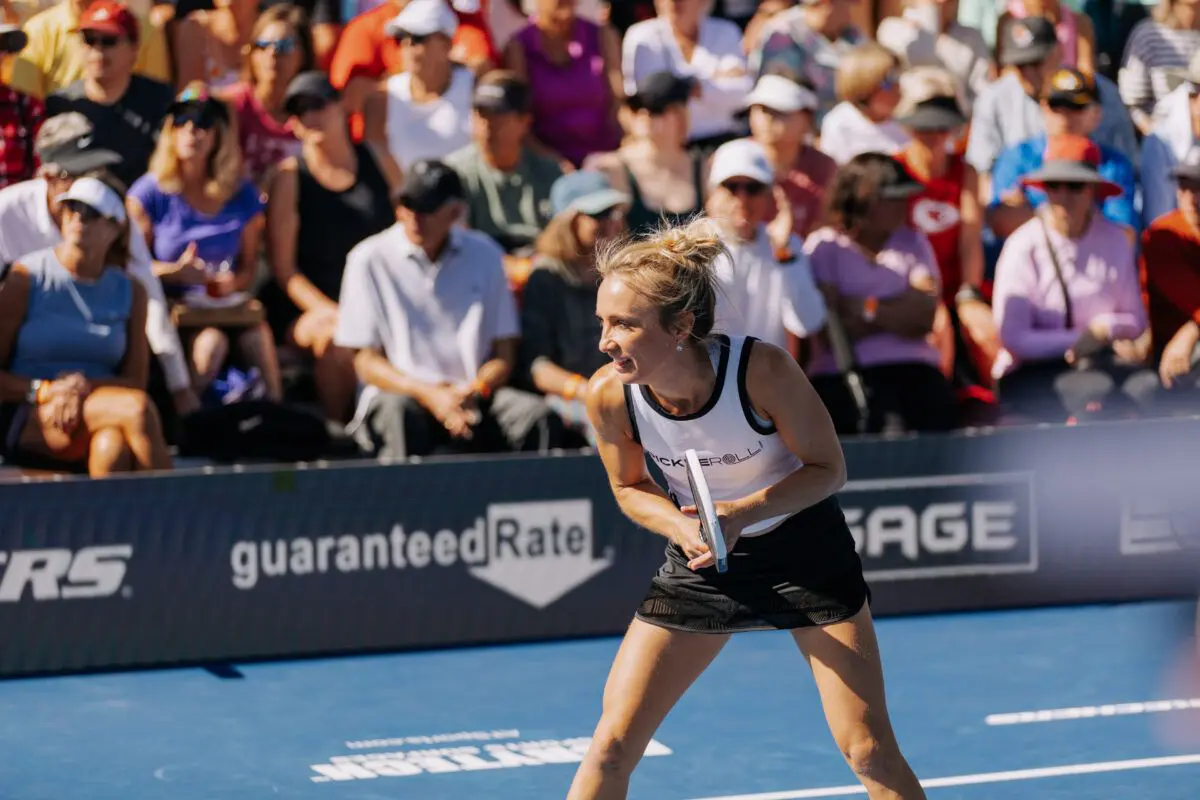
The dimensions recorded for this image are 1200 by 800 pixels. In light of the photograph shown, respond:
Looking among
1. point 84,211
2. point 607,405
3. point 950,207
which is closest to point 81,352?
point 84,211

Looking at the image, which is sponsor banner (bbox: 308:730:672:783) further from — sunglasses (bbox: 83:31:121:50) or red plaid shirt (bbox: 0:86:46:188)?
sunglasses (bbox: 83:31:121:50)

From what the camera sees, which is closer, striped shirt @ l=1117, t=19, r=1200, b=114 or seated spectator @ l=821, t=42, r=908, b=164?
seated spectator @ l=821, t=42, r=908, b=164

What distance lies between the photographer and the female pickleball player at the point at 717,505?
414 centimetres

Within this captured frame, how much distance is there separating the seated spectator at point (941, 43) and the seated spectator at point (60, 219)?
4.58 meters

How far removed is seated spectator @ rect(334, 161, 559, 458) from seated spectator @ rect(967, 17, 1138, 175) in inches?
128

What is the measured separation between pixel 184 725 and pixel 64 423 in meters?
1.42

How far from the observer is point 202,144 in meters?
8.22

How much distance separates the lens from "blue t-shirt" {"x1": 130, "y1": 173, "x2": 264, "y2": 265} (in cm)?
827

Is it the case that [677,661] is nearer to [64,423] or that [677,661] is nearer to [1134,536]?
[64,423]

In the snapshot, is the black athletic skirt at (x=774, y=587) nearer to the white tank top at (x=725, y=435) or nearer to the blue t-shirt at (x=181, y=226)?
the white tank top at (x=725, y=435)

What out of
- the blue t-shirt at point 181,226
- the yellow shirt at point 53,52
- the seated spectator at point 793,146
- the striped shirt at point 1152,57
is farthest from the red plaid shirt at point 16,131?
the striped shirt at point 1152,57

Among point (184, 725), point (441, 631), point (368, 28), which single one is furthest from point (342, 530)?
point (368, 28)

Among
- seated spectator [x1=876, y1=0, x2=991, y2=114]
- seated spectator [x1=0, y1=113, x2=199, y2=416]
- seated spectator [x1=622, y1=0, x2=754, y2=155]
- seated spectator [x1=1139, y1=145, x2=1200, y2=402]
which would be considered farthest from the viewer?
seated spectator [x1=876, y1=0, x2=991, y2=114]

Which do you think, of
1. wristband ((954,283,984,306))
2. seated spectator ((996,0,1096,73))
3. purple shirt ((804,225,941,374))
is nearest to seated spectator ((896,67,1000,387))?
wristband ((954,283,984,306))
